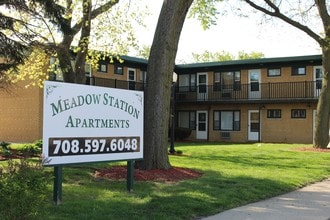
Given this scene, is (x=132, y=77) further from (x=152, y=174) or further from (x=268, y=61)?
(x=152, y=174)

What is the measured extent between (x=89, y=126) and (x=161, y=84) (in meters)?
4.36

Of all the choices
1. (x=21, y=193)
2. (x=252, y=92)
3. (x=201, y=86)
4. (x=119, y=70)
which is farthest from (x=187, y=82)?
(x=21, y=193)

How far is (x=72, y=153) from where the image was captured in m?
8.12

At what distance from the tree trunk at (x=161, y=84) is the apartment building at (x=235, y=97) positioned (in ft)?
58.6

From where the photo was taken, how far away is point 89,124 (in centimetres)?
851

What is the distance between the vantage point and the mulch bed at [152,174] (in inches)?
441

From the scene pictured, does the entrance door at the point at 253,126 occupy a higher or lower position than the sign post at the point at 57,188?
higher

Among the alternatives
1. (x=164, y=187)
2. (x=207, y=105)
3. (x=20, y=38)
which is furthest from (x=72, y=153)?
(x=207, y=105)

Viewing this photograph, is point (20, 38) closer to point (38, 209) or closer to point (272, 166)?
point (38, 209)

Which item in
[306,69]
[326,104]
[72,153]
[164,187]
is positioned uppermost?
[306,69]

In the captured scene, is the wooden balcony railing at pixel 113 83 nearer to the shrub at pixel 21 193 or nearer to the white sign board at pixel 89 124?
the white sign board at pixel 89 124

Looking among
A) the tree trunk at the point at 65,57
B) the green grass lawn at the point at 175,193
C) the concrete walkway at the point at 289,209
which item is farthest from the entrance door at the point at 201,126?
the concrete walkway at the point at 289,209

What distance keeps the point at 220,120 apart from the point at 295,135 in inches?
253

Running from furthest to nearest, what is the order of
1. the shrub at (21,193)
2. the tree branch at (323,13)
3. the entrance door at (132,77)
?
the entrance door at (132,77), the tree branch at (323,13), the shrub at (21,193)
